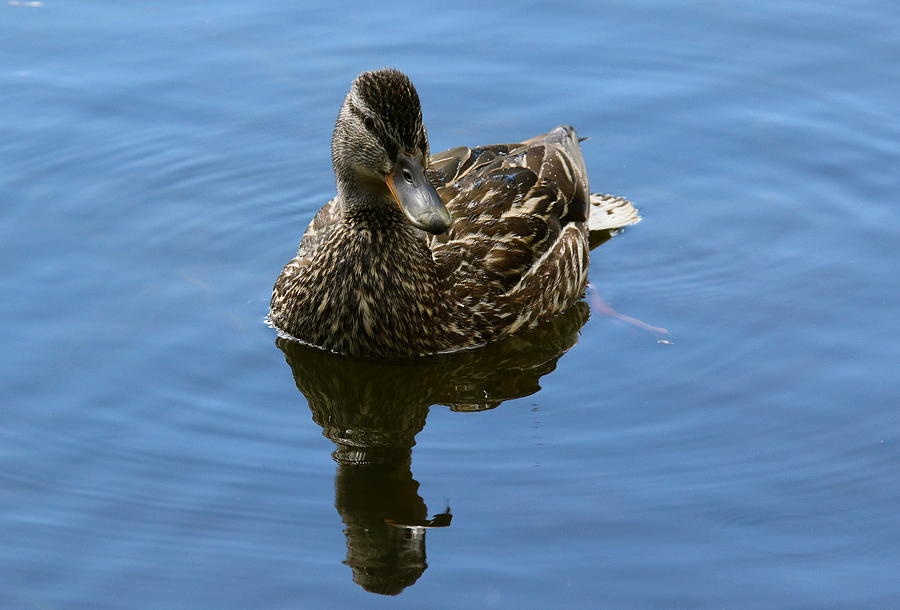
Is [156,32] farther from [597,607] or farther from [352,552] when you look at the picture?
[597,607]

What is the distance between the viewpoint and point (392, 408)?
8.27 m

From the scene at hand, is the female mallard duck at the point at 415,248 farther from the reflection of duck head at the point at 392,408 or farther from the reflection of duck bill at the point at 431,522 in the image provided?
the reflection of duck bill at the point at 431,522

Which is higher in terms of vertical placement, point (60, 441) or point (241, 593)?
point (60, 441)

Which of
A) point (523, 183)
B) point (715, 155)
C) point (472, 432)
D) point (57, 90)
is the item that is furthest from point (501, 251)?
point (57, 90)

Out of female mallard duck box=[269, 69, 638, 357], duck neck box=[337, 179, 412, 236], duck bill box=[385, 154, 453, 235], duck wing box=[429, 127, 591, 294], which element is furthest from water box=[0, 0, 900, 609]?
duck bill box=[385, 154, 453, 235]

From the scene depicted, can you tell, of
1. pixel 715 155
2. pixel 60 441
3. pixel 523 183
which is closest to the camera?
pixel 60 441

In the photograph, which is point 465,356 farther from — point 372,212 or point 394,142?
point 394,142

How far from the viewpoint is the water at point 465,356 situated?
272 inches

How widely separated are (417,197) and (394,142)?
13.1 inches

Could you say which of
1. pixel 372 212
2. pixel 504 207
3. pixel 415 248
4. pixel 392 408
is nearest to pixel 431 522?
pixel 392 408

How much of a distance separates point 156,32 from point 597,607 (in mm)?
7299

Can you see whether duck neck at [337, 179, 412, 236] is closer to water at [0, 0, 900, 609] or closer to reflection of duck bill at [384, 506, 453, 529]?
water at [0, 0, 900, 609]

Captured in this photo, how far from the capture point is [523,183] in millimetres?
9555

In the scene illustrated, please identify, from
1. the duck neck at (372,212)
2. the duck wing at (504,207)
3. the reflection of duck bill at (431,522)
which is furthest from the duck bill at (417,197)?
the reflection of duck bill at (431,522)
